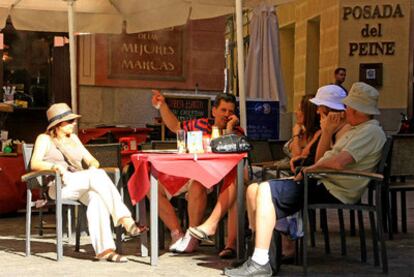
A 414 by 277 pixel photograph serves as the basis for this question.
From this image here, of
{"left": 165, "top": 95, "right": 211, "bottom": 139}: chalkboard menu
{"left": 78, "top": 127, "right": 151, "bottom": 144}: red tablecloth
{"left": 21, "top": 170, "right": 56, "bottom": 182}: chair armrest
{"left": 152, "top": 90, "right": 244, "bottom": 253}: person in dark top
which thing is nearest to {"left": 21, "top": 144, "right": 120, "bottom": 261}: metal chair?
{"left": 21, "top": 170, "right": 56, "bottom": 182}: chair armrest

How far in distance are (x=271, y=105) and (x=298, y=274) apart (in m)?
5.94

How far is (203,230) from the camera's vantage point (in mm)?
6504

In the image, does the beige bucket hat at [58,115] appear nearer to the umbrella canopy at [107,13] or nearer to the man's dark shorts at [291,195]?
the man's dark shorts at [291,195]

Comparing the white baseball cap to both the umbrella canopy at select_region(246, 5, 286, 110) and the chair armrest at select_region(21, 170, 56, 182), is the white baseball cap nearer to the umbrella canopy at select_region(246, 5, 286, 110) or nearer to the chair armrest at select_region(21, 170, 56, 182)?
the chair armrest at select_region(21, 170, 56, 182)

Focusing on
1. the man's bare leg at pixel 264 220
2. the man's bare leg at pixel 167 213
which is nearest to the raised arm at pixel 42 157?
the man's bare leg at pixel 167 213

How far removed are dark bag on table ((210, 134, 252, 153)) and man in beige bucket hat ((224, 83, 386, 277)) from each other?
1.49 feet

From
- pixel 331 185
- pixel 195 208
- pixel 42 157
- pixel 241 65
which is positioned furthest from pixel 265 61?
pixel 331 185

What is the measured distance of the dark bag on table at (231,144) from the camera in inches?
241

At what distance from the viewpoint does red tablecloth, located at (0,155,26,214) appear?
31.2 ft

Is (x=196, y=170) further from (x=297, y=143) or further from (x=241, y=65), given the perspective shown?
(x=241, y=65)

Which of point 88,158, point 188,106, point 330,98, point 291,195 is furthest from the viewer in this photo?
point 188,106

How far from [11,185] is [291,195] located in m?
4.77

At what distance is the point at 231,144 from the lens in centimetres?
613

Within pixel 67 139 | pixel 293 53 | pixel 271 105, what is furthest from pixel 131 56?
pixel 293 53
